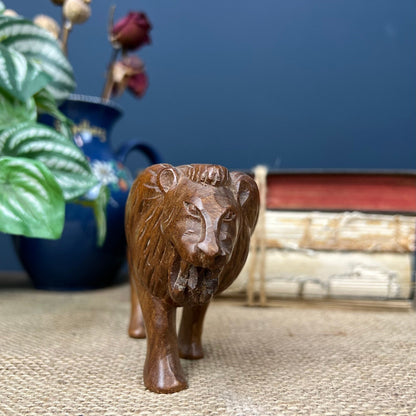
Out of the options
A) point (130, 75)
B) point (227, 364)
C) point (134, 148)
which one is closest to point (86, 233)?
point (134, 148)

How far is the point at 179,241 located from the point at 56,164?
29cm

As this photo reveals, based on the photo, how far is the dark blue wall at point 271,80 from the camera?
1156 mm

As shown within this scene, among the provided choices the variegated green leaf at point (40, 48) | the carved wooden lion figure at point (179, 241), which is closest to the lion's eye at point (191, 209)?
the carved wooden lion figure at point (179, 241)

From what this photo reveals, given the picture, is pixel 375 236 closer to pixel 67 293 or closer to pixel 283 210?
pixel 283 210

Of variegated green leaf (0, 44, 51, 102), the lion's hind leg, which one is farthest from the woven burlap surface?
variegated green leaf (0, 44, 51, 102)

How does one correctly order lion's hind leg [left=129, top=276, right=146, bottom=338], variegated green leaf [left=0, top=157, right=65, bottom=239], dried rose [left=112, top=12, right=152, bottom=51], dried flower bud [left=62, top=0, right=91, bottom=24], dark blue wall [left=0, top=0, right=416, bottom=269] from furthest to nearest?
dark blue wall [left=0, top=0, right=416, bottom=269] → dried rose [left=112, top=12, right=152, bottom=51] → dried flower bud [left=62, top=0, right=91, bottom=24] → lion's hind leg [left=129, top=276, right=146, bottom=338] → variegated green leaf [left=0, top=157, right=65, bottom=239]

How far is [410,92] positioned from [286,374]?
2.92 feet

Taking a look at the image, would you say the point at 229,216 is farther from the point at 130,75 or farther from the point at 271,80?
the point at 271,80

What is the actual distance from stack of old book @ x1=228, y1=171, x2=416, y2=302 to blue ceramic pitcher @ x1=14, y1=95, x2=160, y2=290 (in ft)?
0.90

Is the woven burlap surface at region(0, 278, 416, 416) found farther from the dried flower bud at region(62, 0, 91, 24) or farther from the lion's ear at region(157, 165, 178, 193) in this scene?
the dried flower bud at region(62, 0, 91, 24)

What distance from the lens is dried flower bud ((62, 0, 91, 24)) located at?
0.80m

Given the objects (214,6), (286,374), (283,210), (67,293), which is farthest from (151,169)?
(214,6)

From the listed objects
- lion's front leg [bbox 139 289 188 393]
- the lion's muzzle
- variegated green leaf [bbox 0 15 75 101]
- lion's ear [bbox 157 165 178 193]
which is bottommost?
lion's front leg [bbox 139 289 188 393]

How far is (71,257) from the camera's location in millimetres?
902
